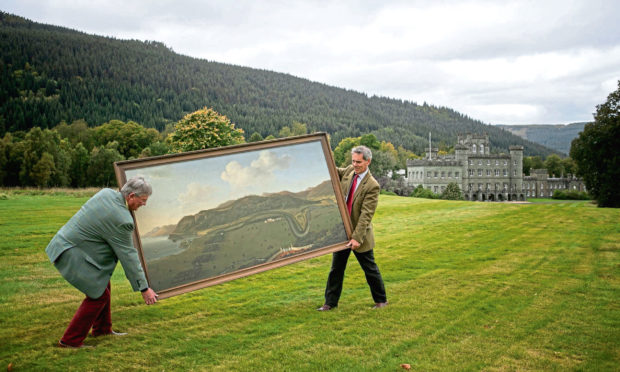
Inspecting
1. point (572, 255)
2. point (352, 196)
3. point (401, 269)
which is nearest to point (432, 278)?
point (401, 269)

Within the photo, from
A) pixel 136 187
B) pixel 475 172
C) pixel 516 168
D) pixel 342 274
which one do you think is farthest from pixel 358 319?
pixel 516 168

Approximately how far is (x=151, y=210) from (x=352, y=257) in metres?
8.19

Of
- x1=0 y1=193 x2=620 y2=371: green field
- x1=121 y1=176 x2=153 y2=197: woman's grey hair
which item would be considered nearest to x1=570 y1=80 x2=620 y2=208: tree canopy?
x1=0 y1=193 x2=620 y2=371: green field

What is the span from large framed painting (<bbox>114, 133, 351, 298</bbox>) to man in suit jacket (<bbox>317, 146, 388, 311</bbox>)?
0.96 feet

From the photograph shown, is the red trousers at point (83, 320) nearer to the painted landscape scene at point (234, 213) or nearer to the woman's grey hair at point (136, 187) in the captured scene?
the painted landscape scene at point (234, 213)

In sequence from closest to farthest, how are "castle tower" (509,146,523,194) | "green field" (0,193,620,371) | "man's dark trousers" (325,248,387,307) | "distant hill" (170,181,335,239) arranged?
"green field" (0,193,620,371) → "distant hill" (170,181,335,239) → "man's dark trousers" (325,248,387,307) → "castle tower" (509,146,523,194)

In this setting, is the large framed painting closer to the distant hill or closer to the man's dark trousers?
the distant hill

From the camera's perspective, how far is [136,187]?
5711 millimetres

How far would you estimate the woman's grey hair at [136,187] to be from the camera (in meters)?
5.72

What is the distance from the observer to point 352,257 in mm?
13258

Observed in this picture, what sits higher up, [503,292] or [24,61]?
[24,61]

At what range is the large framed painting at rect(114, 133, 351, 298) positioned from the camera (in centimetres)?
614

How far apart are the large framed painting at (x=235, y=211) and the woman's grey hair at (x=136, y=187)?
0.60ft

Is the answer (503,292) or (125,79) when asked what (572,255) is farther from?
(125,79)
